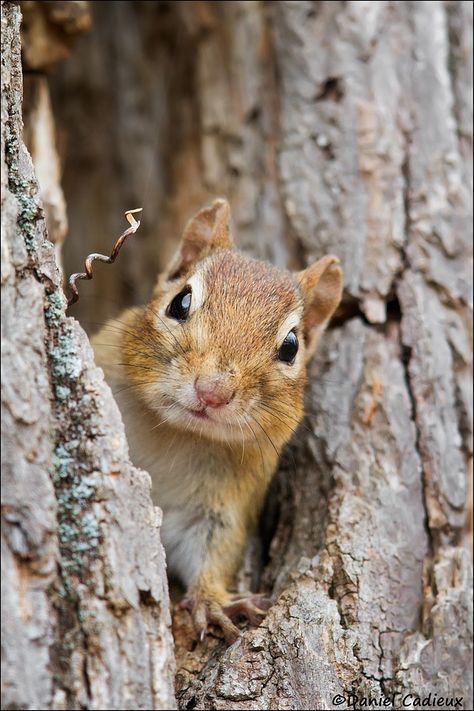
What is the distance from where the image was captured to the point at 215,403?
11.7 ft

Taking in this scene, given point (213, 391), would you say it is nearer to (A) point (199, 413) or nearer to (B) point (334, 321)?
(A) point (199, 413)

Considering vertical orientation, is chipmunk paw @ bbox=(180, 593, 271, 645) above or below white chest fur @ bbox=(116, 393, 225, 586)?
below

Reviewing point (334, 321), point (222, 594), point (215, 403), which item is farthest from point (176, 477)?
point (334, 321)

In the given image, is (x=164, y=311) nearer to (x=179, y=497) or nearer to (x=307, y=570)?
(x=179, y=497)

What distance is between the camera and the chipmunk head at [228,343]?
3.67 metres

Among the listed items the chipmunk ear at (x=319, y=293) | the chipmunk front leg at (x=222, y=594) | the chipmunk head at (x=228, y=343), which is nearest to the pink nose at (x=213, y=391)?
the chipmunk head at (x=228, y=343)

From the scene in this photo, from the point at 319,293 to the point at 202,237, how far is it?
2.37 ft

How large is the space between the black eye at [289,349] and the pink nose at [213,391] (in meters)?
0.57

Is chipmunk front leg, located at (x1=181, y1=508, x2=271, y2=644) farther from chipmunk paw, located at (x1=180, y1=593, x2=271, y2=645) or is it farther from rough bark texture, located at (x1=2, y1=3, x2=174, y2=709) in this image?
rough bark texture, located at (x1=2, y1=3, x2=174, y2=709)

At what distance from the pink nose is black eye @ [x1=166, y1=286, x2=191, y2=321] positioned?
54 centimetres

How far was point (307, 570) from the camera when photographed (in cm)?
386

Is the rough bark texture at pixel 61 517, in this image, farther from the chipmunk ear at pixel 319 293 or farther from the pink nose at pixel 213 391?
the chipmunk ear at pixel 319 293

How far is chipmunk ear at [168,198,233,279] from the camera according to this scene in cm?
462

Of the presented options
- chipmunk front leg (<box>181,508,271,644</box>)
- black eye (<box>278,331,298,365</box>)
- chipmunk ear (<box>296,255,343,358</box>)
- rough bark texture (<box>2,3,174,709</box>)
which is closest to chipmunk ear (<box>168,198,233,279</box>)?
chipmunk ear (<box>296,255,343,358</box>)
